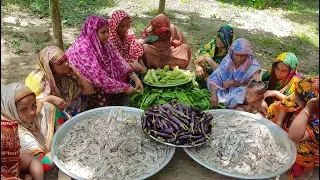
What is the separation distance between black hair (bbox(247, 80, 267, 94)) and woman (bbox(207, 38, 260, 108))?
15 cm

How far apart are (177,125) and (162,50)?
6.60ft

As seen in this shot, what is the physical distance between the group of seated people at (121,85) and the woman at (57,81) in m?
0.01

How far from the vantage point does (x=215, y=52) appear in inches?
188

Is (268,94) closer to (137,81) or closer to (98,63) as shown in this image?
(137,81)

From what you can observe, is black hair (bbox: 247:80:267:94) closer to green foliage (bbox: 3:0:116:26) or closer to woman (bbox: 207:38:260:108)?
woman (bbox: 207:38:260:108)

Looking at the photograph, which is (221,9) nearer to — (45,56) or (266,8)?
(266,8)

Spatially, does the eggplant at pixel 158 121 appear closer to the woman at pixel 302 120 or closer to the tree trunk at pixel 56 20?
the woman at pixel 302 120

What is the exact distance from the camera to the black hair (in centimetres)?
392

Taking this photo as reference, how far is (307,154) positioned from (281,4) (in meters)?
10.2

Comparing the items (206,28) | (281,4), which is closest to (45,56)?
(206,28)

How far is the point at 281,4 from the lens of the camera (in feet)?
38.7

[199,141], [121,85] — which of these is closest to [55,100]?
[121,85]

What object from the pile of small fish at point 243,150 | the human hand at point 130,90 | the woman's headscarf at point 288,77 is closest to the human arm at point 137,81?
the human hand at point 130,90

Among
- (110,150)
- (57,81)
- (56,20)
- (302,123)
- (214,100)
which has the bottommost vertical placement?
(110,150)
